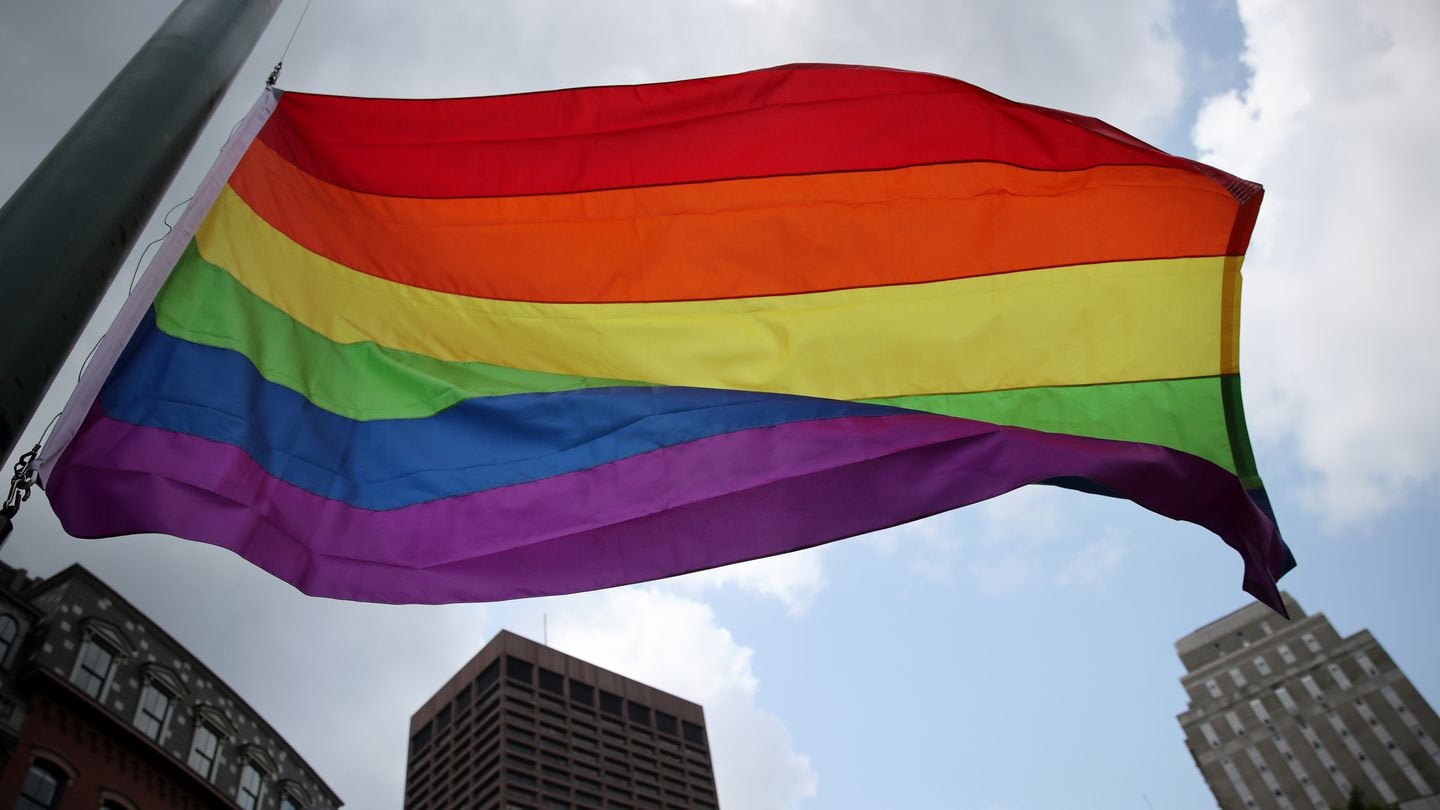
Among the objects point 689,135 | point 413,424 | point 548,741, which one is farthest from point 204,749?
point 548,741

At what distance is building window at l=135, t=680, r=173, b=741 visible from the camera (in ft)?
96.7

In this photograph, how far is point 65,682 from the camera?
2655 cm

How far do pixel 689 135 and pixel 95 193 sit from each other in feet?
13.9

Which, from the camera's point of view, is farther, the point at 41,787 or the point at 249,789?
the point at 249,789

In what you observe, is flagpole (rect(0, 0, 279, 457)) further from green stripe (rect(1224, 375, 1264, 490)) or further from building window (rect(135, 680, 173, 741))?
building window (rect(135, 680, 173, 741))

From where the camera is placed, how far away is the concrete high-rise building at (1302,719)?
300 feet

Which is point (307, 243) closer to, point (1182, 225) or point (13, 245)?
point (13, 245)

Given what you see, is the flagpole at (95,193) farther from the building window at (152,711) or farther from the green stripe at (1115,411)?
the building window at (152,711)

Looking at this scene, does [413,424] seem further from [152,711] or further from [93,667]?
[152,711]

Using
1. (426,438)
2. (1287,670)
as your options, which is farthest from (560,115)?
(1287,670)

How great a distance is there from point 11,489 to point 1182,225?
672 centimetres

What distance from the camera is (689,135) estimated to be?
7375mm

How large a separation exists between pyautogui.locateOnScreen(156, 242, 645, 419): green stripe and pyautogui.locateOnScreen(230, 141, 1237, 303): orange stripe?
1.74ft

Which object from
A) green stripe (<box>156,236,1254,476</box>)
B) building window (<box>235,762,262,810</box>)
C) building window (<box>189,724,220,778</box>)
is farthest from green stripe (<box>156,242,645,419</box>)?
building window (<box>235,762,262,810</box>)
